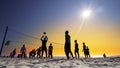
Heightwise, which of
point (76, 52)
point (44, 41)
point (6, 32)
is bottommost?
point (76, 52)

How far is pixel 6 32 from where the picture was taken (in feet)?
70.7

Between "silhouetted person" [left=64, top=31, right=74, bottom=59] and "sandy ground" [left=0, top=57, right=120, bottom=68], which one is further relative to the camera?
"silhouetted person" [left=64, top=31, right=74, bottom=59]

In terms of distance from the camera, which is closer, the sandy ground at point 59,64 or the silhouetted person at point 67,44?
the sandy ground at point 59,64

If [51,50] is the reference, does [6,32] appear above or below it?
above

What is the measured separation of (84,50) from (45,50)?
7.56 m

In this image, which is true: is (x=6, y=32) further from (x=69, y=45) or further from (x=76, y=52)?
(x=69, y=45)

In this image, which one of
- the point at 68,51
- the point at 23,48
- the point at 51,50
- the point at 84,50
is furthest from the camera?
the point at 23,48

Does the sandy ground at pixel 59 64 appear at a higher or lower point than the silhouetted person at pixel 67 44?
lower

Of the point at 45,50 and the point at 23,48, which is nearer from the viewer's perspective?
the point at 45,50

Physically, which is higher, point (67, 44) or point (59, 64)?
point (67, 44)

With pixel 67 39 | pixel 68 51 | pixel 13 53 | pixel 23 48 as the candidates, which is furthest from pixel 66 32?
pixel 13 53

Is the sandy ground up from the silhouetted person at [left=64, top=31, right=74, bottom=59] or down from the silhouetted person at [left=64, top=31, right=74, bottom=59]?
down

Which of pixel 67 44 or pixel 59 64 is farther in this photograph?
pixel 67 44

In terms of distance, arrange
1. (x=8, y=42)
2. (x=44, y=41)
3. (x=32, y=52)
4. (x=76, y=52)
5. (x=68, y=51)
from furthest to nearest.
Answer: (x=32, y=52) < (x=8, y=42) < (x=76, y=52) < (x=44, y=41) < (x=68, y=51)
